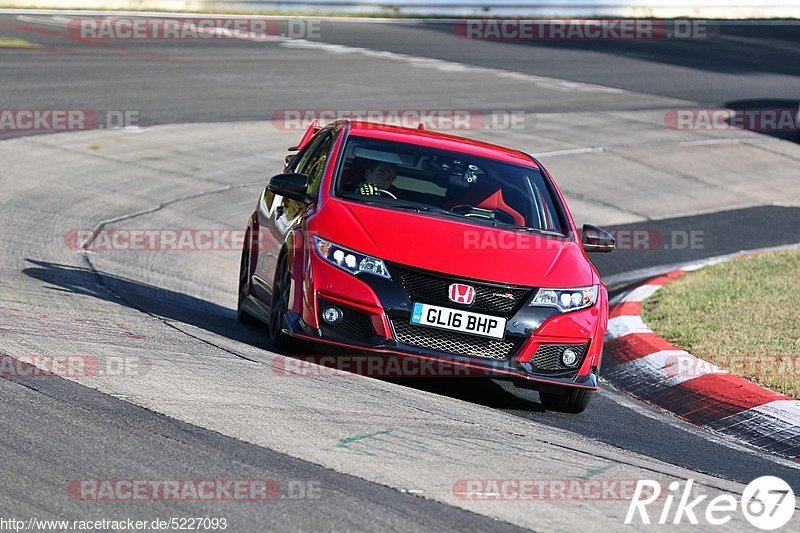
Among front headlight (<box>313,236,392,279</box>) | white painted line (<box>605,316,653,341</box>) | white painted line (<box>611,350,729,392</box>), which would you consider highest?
front headlight (<box>313,236,392,279</box>)

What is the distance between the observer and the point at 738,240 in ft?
49.2

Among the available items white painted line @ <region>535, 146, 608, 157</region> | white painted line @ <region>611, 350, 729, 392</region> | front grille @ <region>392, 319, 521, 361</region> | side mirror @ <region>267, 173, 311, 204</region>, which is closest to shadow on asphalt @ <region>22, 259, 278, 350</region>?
side mirror @ <region>267, 173, 311, 204</region>

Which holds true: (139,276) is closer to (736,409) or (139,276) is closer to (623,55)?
(736,409)

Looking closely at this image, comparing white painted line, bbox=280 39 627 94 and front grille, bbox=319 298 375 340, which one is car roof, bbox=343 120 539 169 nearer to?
front grille, bbox=319 298 375 340

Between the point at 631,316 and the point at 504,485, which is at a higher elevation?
the point at 504,485

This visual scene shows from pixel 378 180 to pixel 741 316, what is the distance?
3.62 meters

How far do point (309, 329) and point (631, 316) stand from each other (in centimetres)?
399

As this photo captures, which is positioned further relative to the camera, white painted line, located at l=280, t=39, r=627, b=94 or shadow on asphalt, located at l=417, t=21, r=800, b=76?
shadow on asphalt, located at l=417, t=21, r=800, b=76

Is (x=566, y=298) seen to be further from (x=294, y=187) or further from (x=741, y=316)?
(x=741, y=316)

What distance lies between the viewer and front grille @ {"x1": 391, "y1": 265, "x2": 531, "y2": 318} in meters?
7.09

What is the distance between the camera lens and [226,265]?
12.0 m

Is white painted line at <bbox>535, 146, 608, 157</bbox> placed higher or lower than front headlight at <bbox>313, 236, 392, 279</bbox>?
lower

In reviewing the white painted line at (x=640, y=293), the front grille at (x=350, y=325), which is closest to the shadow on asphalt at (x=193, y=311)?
the front grille at (x=350, y=325)

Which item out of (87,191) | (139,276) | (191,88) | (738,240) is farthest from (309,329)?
(191,88)
